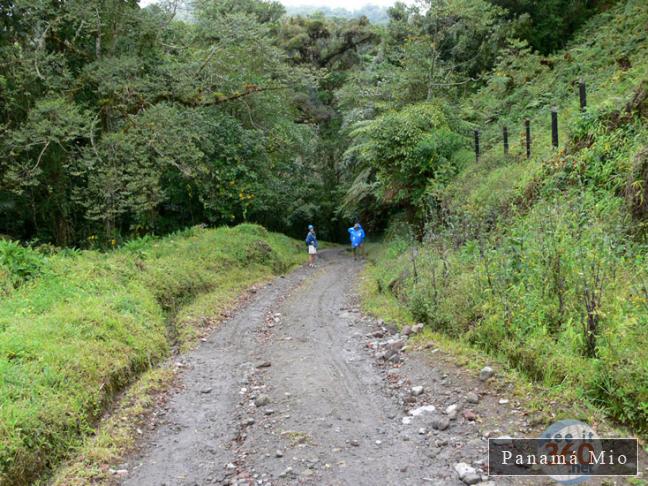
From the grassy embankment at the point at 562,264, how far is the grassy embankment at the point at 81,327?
483cm

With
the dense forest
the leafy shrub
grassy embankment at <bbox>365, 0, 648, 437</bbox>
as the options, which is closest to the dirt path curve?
grassy embankment at <bbox>365, 0, 648, 437</bbox>

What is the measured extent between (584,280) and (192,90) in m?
16.5

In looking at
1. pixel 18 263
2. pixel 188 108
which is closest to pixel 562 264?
pixel 18 263

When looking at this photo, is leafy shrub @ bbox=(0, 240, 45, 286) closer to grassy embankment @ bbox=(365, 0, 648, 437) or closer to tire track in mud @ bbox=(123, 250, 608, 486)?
tire track in mud @ bbox=(123, 250, 608, 486)

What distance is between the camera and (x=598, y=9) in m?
19.1

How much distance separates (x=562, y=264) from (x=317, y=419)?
373cm

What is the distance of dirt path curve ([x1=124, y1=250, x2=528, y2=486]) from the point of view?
4902mm

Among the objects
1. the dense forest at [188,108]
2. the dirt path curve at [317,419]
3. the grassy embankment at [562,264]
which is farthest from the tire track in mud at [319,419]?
the dense forest at [188,108]

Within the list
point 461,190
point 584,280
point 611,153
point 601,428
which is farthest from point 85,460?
point 461,190

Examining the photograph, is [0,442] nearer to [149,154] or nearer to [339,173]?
[149,154]

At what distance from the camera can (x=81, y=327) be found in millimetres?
8016

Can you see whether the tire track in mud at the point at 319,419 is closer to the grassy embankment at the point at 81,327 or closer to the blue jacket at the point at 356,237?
the grassy embankment at the point at 81,327

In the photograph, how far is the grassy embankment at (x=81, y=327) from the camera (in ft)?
18.4

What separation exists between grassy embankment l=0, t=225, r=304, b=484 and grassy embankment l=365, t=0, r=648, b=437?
15.8ft
